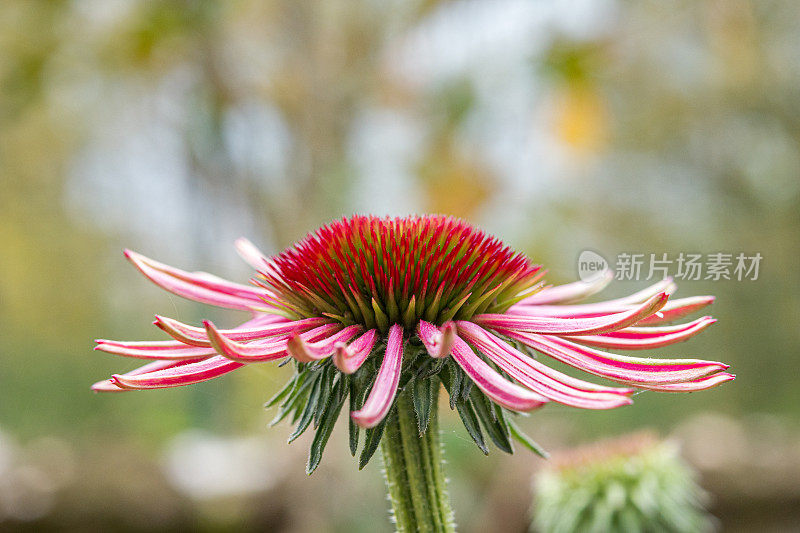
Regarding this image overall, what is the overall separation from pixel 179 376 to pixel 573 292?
36 cm

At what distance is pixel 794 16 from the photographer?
12.7 ft

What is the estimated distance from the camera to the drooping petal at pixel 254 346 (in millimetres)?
370

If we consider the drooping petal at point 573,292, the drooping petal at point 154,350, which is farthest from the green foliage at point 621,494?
Answer: the drooping petal at point 154,350

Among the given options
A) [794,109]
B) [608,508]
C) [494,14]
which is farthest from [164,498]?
[794,109]

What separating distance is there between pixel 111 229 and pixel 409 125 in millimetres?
3282

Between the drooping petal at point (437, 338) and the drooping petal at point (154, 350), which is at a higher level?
the drooping petal at point (154, 350)

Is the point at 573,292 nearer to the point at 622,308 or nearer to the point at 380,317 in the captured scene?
the point at 622,308

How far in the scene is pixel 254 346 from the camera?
0.44 metres

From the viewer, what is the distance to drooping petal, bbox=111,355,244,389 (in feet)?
1.39

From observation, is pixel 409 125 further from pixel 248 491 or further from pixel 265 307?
pixel 265 307

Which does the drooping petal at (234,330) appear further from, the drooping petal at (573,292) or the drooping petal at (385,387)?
the drooping petal at (573,292)

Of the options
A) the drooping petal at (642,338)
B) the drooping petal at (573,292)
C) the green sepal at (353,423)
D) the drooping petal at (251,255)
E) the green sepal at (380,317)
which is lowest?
the green sepal at (353,423)

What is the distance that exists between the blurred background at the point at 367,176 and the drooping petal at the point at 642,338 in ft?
2.39

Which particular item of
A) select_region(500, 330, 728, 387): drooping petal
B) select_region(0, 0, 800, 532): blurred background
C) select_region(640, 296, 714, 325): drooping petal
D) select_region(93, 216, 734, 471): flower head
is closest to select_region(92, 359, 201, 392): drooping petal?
select_region(93, 216, 734, 471): flower head
